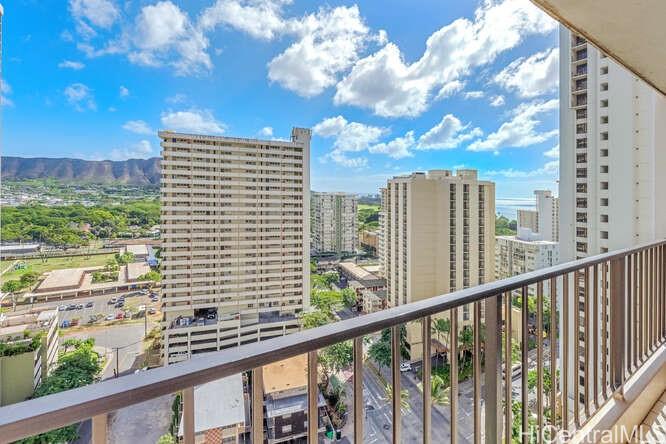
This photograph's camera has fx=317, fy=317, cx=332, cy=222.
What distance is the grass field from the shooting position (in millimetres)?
1990

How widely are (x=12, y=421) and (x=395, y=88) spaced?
899 centimetres

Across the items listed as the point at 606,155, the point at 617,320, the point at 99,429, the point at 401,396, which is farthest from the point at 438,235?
the point at 99,429

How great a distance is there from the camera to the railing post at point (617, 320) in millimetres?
1349

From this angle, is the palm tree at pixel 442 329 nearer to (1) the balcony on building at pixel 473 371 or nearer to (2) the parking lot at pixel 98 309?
(1) the balcony on building at pixel 473 371

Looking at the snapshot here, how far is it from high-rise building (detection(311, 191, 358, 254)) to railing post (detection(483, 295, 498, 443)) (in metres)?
4.74

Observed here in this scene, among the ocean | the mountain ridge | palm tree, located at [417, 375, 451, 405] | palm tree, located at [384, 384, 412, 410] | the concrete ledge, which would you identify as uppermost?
the mountain ridge

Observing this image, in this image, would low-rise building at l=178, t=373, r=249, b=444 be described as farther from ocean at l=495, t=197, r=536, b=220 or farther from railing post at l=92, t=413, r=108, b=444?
ocean at l=495, t=197, r=536, b=220

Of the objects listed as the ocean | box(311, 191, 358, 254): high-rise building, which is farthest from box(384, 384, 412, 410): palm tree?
box(311, 191, 358, 254): high-rise building

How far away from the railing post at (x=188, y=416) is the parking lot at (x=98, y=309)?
2.54m

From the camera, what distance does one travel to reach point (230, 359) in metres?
0.46

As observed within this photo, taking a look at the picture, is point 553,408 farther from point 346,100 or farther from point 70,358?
point 346,100

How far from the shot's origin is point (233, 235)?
525cm

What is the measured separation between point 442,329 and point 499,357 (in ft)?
0.58

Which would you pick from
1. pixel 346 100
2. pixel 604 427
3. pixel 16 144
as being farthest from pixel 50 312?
pixel 346 100
